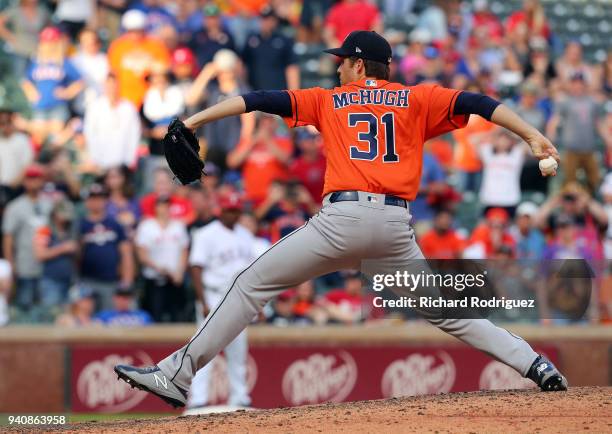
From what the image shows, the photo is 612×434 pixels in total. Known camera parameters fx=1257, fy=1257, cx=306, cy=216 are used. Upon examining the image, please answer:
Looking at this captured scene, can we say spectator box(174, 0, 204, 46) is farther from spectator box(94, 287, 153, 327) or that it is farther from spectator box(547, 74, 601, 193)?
spectator box(547, 74, 601, 193)

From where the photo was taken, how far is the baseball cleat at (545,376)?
6633 mm

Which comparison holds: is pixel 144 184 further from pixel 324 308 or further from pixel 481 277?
pixel 481 277

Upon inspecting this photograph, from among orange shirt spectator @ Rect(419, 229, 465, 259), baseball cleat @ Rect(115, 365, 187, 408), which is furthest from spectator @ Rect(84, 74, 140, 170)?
baseball cleat @ Rect(115, 365, 187, 408)

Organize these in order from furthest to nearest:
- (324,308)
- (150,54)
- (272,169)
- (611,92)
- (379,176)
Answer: (611,92) → (150,54) → (272,169) → (324,308) → (379,176)

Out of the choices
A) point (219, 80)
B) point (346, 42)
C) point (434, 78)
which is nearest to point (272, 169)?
point (219, 80)

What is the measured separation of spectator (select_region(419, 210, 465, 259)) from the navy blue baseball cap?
5.87 meters

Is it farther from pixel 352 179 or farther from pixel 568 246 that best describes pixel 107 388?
pixel 352 179

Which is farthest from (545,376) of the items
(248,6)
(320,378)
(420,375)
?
(248,6)

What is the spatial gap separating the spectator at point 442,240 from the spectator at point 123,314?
2833 mm

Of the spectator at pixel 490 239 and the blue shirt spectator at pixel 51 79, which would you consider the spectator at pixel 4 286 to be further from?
the spectator at pixel 490 239

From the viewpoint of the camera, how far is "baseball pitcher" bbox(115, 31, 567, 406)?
Answer: 6246mm

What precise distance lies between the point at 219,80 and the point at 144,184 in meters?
1.49

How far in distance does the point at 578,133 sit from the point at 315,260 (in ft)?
28.3

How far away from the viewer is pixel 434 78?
14602 mm
